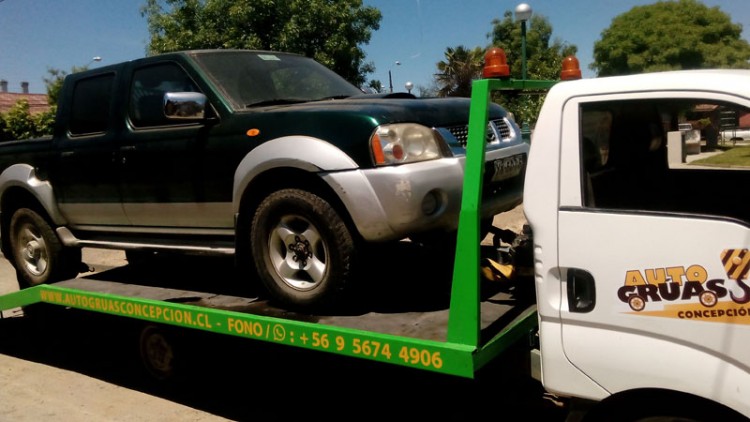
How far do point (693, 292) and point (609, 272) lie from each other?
0.97 feet

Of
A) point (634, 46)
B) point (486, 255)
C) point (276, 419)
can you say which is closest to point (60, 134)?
point (276, 419)

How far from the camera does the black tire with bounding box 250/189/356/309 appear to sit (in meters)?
3.58

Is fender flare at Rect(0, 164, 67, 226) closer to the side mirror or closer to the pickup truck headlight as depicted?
the side mirror

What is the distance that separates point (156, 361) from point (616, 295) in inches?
139

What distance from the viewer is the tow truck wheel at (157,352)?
4.71 meters

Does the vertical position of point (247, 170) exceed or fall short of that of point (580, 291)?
it exceeds it

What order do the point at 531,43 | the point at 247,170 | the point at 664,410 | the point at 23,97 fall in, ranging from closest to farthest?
the point at 664,410 < the point at 247,170 < the point at 23,97 < the point at 531,43

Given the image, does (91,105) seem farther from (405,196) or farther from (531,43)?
(531,43)

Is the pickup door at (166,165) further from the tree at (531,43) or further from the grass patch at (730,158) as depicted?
the tree at (531,43)

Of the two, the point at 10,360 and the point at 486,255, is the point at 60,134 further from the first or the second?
the point at 486,255

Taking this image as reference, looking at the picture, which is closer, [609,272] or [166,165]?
[609,272]

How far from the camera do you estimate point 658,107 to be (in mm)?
2871

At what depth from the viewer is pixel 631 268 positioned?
8.15ft

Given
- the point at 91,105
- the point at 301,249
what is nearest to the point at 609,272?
the point at 301,249
